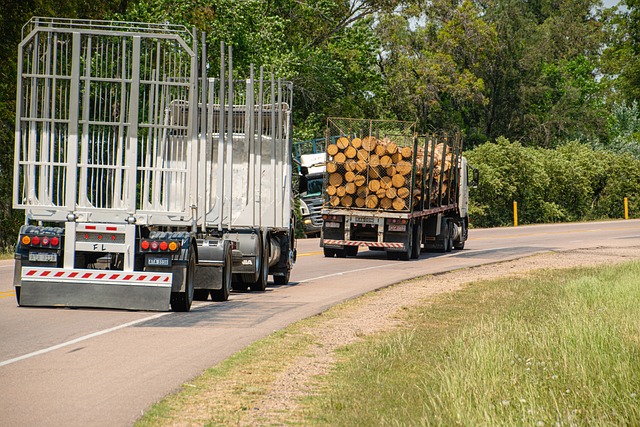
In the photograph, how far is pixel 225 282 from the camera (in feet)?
54.8

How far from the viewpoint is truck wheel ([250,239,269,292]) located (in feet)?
61.8

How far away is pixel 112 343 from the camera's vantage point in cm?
1160

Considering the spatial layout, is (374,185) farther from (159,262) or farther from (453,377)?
(453,377)

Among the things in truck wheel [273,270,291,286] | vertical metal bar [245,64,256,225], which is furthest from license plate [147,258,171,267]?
truck wheel [273,270,291,286]

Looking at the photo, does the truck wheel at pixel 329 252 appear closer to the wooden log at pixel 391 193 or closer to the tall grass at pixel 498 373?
the wooden log at pixel 391 193

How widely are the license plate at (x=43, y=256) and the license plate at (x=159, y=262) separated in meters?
1.28

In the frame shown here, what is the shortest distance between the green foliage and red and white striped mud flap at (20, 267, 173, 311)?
37089mm

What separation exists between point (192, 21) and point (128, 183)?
2545cm

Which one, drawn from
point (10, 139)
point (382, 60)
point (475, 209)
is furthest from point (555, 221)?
point (10, 139)

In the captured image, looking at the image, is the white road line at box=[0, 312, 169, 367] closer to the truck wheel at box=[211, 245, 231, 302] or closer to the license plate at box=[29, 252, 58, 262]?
the license plate at box=[29, 252, 58, 262]

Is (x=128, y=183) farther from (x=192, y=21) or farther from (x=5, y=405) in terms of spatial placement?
(x=192, y=21)

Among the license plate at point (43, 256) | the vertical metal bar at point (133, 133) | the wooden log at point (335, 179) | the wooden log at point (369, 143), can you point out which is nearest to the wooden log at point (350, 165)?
the wooden log at point (335, 179)

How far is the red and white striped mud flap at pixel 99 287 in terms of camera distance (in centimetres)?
1442

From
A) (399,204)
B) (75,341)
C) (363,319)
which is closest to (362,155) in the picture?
(399,204)
